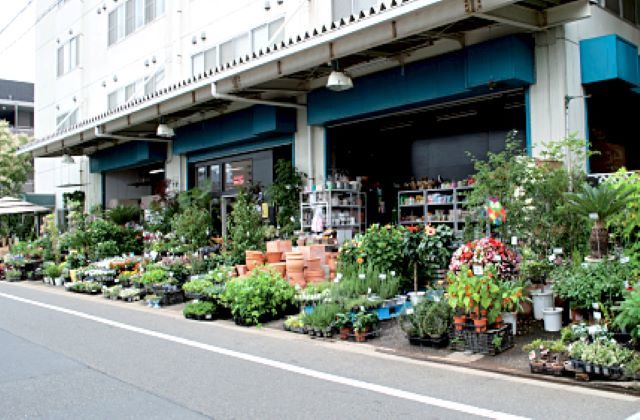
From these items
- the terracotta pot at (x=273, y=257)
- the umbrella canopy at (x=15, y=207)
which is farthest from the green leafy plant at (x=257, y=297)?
the umbrella canopy at (x=15, y=207)

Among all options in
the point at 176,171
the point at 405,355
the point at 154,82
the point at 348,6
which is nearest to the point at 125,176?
the point at 154,82

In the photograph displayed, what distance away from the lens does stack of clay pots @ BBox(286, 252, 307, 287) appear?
12570 millimetres

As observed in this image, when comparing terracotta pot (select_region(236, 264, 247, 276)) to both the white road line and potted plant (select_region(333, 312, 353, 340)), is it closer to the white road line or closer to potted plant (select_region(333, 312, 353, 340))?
the white road line

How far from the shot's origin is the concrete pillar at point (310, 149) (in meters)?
16.2

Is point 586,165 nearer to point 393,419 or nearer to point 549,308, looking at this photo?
point 549,308

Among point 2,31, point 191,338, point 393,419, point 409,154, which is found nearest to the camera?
point 393,419

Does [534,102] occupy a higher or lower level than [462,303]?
higher

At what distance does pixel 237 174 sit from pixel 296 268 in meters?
7.86

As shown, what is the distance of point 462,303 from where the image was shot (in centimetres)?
809

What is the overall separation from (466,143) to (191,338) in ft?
31.9

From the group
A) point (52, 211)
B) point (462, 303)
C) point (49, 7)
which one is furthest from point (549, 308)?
point (49, 7)

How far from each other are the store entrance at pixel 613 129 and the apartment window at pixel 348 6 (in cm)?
581

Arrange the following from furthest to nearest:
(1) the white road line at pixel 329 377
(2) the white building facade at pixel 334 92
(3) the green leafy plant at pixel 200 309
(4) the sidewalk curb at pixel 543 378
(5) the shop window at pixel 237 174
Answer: (5) the shop window at pixel 237 174, (3) the green leafy plant at pixel 200 309, (2) the white building facade at pixel 334 92, (4) the sidewalk curb at pixel 543 378, (1) the white road line at pixel 329 377

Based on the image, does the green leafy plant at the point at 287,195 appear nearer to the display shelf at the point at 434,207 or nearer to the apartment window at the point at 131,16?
the display shelf at the point at 434,207
